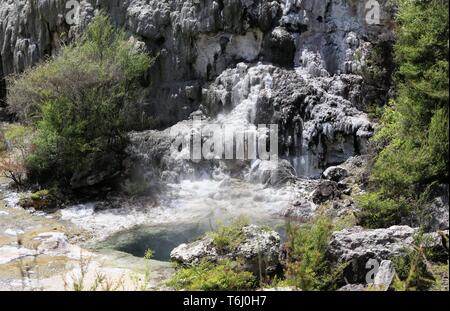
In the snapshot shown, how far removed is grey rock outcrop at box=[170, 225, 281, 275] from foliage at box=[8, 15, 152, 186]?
696cm

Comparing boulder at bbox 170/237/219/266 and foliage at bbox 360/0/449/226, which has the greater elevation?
foliage at bbox 360/0/449/226

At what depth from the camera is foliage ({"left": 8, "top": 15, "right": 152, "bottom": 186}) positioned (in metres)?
16.1

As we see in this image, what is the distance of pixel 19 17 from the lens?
941 inches

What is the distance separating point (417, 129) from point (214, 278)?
17.4 ft

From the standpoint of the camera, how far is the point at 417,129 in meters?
11.1

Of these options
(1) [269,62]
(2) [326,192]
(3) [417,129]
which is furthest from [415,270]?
(1) [269,62]

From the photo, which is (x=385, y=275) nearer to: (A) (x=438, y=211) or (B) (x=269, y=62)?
(A) (x=438, y=211)

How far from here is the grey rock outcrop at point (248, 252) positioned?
9898 millimetres

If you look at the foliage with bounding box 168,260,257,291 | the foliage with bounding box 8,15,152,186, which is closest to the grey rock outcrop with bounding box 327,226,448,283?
the foliage with bounding box 168,260,257,291

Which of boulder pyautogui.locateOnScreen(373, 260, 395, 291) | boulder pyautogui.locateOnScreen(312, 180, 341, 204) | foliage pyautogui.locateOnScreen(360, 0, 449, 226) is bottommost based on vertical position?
boulder pyautogui.locateOnScreen(312, 180, 341, 204)

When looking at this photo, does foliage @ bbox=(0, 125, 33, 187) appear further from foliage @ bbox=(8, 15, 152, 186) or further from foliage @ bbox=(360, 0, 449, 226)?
foliage @ bbox=(360, 0, 449, 226)
